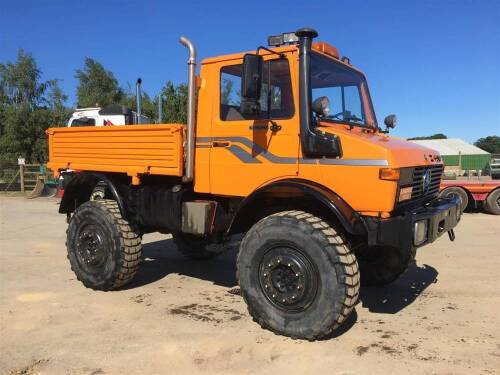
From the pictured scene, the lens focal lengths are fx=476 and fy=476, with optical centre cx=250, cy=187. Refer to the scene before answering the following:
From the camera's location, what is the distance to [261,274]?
4449mm

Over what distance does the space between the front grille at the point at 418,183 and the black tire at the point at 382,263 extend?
0.88 m

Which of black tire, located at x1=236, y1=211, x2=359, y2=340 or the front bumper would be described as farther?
black tire, located at x1=236, y1=211, x2=359, y2=340

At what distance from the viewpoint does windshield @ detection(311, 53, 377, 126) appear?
15.2 ft

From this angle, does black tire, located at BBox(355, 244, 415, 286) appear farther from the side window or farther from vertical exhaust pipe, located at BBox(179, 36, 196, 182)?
vertical exhaust pipe, located at BBox(179, 36, 196, 182)

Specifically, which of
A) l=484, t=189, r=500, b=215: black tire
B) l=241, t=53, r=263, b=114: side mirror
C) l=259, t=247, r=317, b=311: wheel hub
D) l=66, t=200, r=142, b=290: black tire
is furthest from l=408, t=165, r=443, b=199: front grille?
l=484, t=189, r=500, b=215: black tire

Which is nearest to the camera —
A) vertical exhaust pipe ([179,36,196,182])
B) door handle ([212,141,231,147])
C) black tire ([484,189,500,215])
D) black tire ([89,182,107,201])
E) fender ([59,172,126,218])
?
door handle ([212,141,231,147])

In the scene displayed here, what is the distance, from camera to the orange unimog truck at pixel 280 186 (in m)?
4.06

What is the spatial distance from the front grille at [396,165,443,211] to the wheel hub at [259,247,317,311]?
0.98 m

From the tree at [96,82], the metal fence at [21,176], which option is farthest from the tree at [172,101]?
the tree at [96,82]

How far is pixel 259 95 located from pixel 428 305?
9.83 ft

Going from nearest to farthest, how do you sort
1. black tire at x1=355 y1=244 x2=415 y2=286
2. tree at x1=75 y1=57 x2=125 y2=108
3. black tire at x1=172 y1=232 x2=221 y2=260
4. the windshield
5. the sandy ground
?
the sandy ground < the windshield < black tire at x1=355 y1=244 x2=415 y2=286 < black tire at x1=172 y1=232 x2=221 y2=260 < tree at x1=75 y1=57 x2=125 y2=108

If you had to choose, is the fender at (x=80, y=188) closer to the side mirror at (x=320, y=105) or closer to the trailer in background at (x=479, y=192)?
the side mirror at (x=320, y=105)

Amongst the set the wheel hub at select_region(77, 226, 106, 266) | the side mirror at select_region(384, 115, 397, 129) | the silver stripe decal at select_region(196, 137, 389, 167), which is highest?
the side mirror at select_region(384, 115, 397, 129)

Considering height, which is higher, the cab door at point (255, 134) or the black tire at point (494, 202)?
the cab door at point (255, 134)
